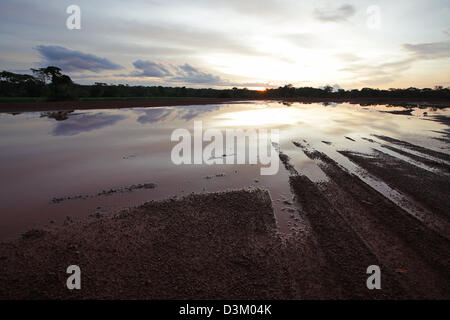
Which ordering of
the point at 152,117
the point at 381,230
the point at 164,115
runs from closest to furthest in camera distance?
the point at 381,230
the point at 152,117
the point at 164,115

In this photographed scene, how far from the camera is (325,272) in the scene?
381 cm

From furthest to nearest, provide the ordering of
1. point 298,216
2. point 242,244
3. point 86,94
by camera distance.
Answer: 1. point 86,94
2. point 298,216
3. point 242,244

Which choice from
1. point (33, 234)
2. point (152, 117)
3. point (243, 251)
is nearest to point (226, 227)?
point (243, 251)

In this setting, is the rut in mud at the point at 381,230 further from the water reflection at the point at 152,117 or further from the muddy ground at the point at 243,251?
the water reflection at the point at 152,117

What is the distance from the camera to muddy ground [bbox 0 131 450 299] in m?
3.46

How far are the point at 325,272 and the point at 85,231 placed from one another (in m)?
5.11

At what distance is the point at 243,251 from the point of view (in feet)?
14.1

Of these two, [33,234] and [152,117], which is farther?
[152,117]

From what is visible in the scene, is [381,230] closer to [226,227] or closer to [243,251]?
[243,251]

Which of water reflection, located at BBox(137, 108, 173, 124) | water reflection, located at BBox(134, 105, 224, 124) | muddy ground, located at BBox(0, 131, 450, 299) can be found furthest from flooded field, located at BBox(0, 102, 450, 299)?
water reflection, located at BBox(134, 105, 224, 124)

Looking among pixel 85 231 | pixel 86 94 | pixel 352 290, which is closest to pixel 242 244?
pixel 352 290

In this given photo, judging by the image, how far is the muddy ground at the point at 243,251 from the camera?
136 inches

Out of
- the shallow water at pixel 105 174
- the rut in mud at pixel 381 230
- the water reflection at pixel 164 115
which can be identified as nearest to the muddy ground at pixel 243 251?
the rut in mud at pixel 381 230

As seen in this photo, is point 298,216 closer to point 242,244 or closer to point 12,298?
point 242,244
